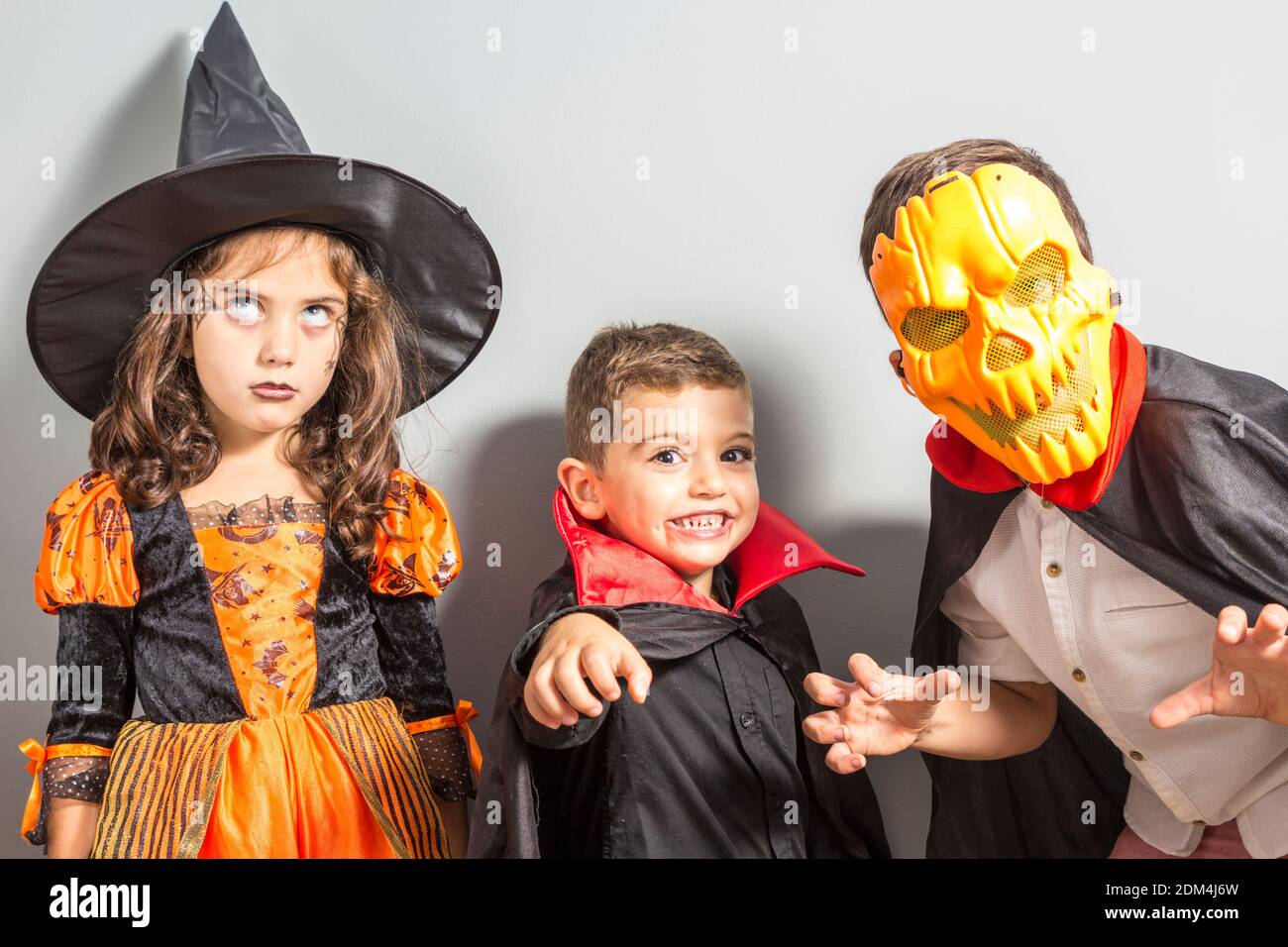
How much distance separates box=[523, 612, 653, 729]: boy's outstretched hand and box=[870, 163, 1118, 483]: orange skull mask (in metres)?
0.32

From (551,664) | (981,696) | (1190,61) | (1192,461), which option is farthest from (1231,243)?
(551,664)

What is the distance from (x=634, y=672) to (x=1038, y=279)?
43cm

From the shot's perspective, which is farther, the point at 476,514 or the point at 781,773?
the point at 476,514

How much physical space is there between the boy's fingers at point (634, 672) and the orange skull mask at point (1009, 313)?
0.31 meters

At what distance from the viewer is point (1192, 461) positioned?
997 mm

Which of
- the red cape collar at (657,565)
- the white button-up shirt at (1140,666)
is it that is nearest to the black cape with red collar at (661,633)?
the red cape collar at (657,565)

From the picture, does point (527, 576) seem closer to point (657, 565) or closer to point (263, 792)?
point (657, 565)

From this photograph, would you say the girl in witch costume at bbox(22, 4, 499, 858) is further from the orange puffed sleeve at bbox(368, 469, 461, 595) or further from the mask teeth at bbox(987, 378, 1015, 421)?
the mask teeth at bbox(987, 378, 1015, 421)

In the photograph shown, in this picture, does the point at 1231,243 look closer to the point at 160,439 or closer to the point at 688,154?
the point at 688,154

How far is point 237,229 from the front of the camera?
→ 3.92ft

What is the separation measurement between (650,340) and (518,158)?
12.4 inches

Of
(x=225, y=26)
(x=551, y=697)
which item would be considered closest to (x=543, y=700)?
(x=551, y=697)

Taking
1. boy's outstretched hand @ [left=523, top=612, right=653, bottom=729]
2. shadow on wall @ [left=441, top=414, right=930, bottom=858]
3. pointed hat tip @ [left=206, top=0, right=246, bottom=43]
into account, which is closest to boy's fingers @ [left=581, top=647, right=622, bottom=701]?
boy's outstretched hand @ [left=523, top=612, right=653, bottom=729]

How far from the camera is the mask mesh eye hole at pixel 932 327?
96cm
